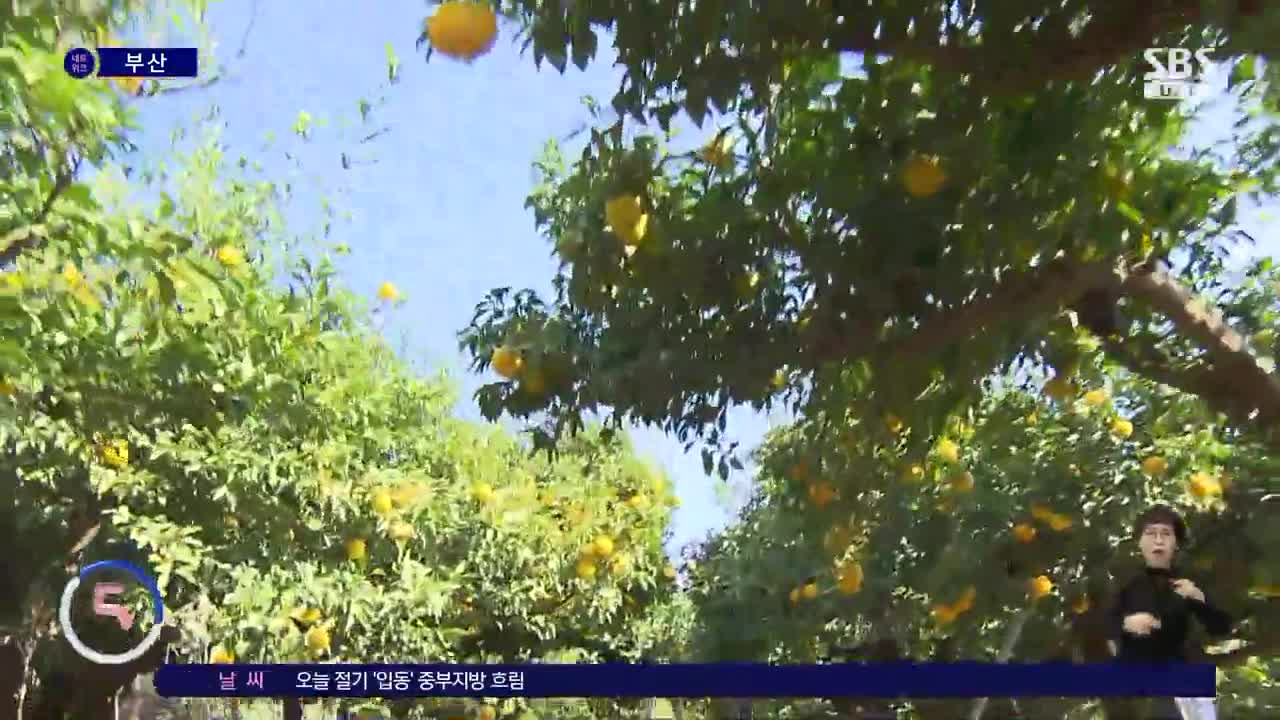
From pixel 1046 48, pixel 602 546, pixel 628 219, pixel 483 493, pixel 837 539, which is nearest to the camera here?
pixel 1046 48

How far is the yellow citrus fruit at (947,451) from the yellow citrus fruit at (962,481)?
0.07m

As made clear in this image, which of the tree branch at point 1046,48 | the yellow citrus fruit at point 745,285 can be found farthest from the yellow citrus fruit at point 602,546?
the tree branch at point 1046,48

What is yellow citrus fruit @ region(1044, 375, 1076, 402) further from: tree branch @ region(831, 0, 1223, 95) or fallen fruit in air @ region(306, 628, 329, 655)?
fallen fruit in air @ region(306, 628, 329, 655)

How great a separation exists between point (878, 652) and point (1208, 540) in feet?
2.01

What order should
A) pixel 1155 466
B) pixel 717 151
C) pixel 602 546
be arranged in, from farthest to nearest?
1. pixel 602 546
2. pixel 1155 466
3. pixel 717 151

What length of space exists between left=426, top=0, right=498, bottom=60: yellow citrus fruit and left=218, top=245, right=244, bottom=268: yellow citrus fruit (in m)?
0.64

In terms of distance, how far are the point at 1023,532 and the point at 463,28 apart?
4.72 ft

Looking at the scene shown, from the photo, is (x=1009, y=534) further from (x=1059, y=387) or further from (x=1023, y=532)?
(x=1059, y=387)

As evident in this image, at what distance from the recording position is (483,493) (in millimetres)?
2570

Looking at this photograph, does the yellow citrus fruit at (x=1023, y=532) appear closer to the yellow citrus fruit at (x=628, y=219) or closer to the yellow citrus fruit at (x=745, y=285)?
the yellow citrus fruit at (x=745, y=285)

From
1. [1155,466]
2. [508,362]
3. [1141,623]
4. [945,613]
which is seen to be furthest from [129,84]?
[1155,466]

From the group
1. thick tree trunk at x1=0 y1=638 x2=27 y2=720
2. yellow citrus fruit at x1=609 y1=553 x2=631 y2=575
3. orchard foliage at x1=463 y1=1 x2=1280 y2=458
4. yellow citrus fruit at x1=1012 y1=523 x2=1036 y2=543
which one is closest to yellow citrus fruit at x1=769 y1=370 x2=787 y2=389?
orchard foliage at x1=463 y1=1 x2=1280 y2=458

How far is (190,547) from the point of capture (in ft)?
6.68

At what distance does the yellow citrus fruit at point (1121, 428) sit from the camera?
192 cm
